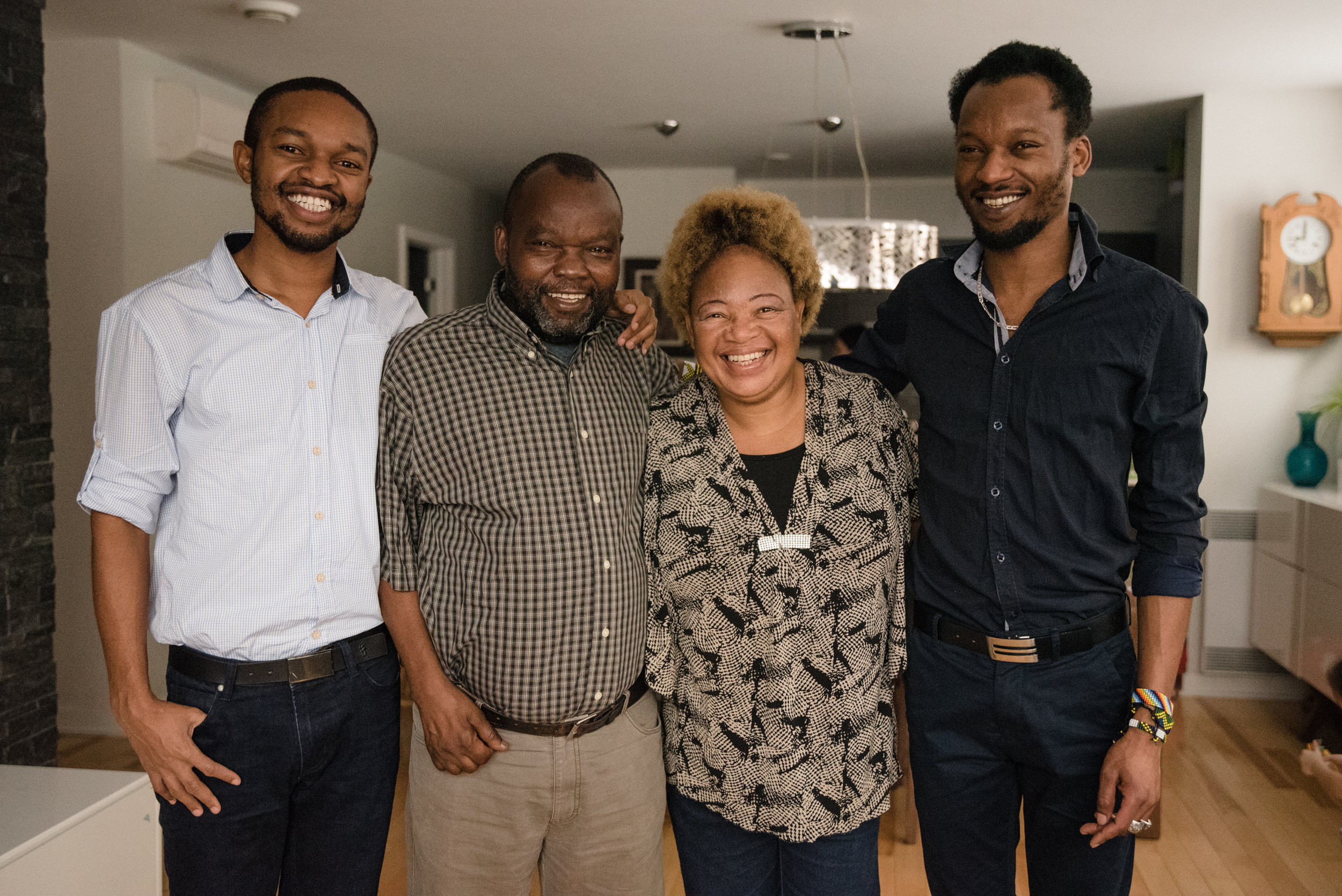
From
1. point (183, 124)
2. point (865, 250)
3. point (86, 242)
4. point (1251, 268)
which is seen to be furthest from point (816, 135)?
point (86, 242)

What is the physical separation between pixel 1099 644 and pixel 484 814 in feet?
3.43

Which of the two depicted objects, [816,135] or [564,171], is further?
[816,135]

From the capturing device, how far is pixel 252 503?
5.20 ft

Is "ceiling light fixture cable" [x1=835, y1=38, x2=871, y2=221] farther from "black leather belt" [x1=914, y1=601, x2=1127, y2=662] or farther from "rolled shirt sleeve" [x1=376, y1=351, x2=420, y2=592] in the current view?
"rolled shirt sleeve" [x1=376, y1=351, x2=420, y2=592]

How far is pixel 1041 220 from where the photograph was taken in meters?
1.64

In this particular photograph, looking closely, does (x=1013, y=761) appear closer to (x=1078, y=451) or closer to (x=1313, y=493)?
(x=1078, y=451)

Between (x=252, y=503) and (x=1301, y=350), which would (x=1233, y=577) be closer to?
(x=1301, y=350)

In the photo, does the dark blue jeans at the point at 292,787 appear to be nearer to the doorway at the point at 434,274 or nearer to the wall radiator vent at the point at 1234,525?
the wall radiator vent at the point at 1234,525

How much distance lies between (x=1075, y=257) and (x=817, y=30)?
2.62 meters

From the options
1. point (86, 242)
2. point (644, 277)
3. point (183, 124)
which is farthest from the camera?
point (644, 277)

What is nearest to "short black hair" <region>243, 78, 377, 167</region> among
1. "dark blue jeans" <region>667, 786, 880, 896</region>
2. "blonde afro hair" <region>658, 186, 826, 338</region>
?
"blonde afro hair" <region>658, 186, 826, 338</region>

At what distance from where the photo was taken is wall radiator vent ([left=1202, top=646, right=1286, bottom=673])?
16.3 ft

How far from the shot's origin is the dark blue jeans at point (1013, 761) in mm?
1643

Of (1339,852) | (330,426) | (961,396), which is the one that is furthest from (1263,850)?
(330,426)
